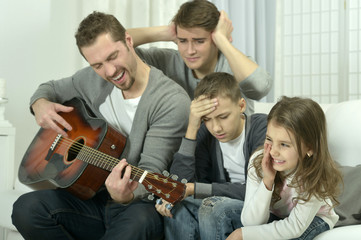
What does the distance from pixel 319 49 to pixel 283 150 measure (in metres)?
3.01

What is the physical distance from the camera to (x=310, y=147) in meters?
1.49

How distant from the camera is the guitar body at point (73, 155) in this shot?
1.79m

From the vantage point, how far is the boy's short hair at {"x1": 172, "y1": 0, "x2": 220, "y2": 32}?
2.08 meters

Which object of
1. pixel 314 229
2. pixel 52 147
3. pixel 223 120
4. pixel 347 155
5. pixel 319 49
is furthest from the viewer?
pixel 319 49

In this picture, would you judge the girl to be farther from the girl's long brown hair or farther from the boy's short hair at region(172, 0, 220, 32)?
the boy's short hair at region(172, 0, 220, 32)

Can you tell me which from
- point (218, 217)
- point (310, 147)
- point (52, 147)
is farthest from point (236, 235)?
point (52, 147)

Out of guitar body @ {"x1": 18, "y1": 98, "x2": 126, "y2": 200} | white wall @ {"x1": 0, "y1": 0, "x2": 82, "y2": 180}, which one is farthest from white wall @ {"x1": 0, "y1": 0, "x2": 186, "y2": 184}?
guitar body @ {"x1": 18, "y1": 98, "x2": 126, "y2": 200}

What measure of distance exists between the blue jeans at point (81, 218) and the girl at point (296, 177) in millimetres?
309

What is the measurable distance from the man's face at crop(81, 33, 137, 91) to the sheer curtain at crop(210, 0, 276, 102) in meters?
2.21

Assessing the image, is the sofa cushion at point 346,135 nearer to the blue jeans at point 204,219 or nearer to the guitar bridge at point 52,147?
the blue jeans at point 204,219

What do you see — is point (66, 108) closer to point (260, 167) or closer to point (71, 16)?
point (260, 167)

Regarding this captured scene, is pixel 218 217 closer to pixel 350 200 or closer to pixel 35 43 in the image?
pixel 350 200

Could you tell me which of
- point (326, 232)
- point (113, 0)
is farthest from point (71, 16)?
point (326, 232)

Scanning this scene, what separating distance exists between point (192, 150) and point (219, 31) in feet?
1.94
